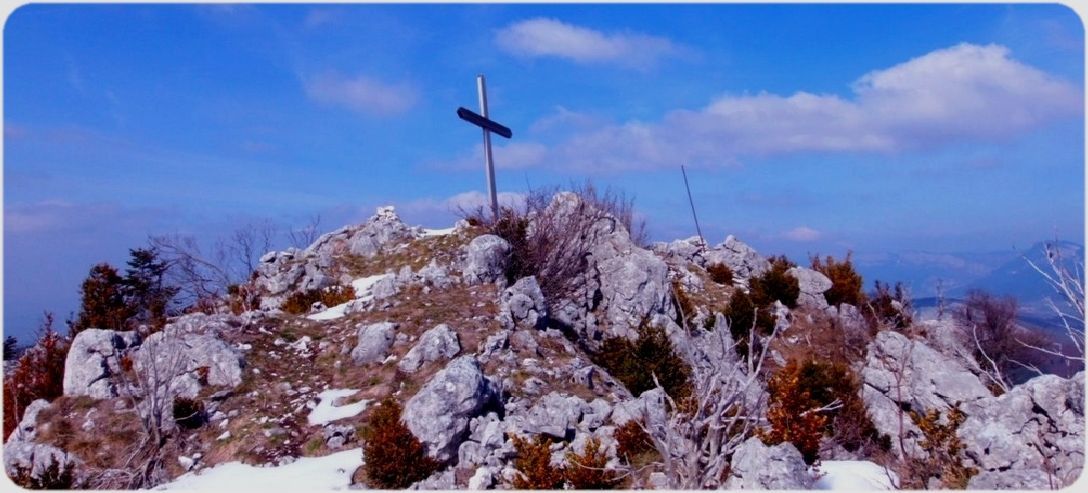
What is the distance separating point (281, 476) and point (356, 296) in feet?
27.8

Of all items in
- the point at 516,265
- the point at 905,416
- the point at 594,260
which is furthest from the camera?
the point at 594,260

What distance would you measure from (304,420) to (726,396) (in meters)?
6.46

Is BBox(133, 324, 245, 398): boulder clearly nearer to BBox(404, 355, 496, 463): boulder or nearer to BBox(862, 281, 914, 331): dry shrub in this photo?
BBox(404, 355, 496, 463): boulder

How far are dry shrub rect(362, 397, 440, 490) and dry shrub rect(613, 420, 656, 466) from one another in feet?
7.20

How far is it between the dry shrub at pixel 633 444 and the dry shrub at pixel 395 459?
2.19 meters

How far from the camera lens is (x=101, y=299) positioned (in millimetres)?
17484

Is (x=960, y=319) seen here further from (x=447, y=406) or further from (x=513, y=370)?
(x=447, y=406)

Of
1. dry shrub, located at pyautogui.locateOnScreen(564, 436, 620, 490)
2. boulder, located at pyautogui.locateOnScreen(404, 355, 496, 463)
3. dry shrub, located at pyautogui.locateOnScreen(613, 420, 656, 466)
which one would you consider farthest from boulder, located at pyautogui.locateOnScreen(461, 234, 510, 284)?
dry shrub, located at pyautogui.locateOnScreen(564, 436, 620, 490)

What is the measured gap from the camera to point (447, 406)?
844 centimetres

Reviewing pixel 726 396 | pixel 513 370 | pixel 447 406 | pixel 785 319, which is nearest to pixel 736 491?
pixel 726 396

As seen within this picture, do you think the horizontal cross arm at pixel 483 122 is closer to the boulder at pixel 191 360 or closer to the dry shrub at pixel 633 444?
the boulder at pixel 191 360

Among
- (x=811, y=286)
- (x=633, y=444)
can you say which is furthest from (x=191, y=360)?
(x=811, y=286)

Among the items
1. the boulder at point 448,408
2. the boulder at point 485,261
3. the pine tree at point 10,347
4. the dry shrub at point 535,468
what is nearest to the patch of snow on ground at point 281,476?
the boulder at point 448,408

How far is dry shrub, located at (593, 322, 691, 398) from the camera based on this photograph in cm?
1171
